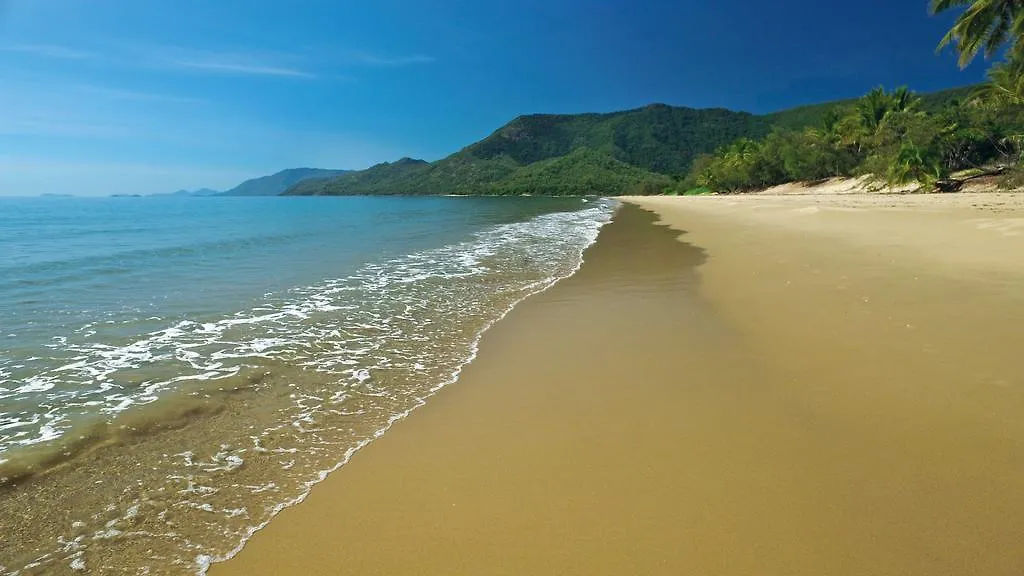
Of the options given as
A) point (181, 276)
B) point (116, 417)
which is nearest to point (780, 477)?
point (116, 417)

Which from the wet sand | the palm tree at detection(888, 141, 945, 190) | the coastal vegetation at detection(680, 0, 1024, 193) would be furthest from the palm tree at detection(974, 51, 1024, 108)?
the wet sand

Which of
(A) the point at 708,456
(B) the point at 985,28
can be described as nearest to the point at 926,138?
(B) the point at 985,28

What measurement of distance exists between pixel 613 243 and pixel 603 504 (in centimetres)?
1662

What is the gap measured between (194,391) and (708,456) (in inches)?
195

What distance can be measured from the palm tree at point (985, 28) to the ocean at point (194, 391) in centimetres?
2384

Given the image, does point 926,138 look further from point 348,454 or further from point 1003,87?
point 348,454

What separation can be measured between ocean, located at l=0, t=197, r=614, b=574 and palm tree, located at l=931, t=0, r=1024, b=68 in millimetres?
23844

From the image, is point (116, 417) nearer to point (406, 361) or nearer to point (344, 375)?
point (344, 375)

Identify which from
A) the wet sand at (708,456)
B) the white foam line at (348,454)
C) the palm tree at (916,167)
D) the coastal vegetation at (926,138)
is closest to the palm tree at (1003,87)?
the coastal vegetation at (926,138)

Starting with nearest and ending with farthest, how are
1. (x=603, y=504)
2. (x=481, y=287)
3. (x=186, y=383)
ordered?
(x=603, y=504) < (x=186, y=383) < (x=481, y=287)

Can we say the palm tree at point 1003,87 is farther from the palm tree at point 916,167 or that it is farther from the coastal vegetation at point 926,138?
the palm tree at point 916,167

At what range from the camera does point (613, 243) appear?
62.3 feet

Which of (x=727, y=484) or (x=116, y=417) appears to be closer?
(x=727, y=484)

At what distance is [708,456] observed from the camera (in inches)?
136
